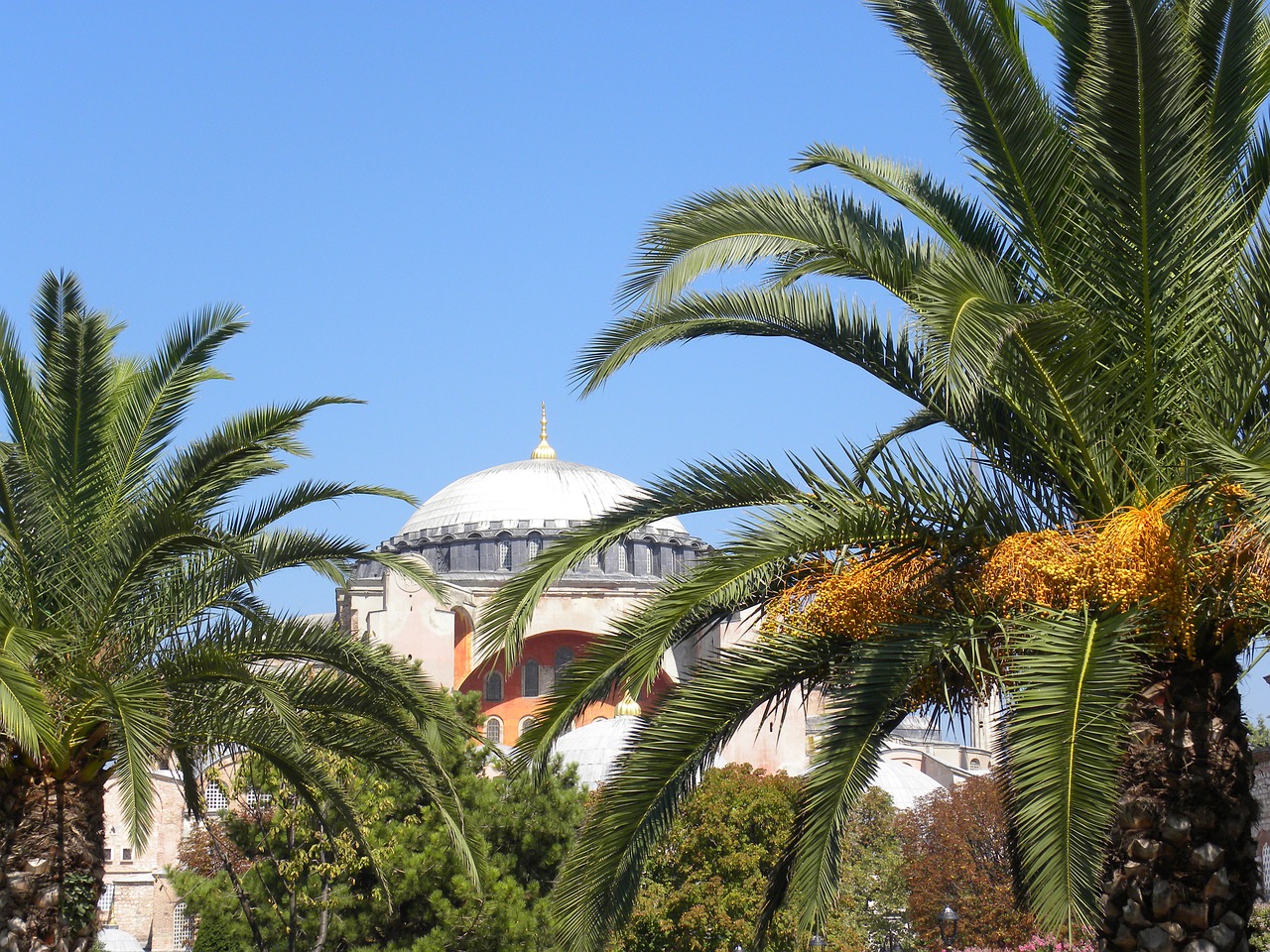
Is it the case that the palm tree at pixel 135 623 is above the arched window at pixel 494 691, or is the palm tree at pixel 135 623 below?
below

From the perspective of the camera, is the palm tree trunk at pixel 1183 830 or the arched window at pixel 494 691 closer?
the palm tree trunk at pixel 1183 830

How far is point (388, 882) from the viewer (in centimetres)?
1983

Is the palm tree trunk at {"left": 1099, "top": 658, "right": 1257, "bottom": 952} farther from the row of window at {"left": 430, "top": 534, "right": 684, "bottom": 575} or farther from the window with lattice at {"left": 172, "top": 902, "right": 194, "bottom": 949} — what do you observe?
the window with lattice at {"left": 172, "top": 902, "right": 194, "bottom": 949}

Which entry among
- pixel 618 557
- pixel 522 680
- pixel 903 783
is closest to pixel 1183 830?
pixel 522 680

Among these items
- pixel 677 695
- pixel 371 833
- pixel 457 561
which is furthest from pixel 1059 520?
pixel 457 561

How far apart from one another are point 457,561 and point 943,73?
41.1 metres

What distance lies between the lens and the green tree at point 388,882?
2002cm

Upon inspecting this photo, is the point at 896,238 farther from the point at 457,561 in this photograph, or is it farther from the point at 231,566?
the point at 457,561

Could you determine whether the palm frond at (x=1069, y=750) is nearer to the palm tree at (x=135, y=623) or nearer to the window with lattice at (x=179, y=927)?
the palm tree at (x=135, y=623)

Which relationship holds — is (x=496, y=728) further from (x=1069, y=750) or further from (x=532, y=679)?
(x=1069, y=750)

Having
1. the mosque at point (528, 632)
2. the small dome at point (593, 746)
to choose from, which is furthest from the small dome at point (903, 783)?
the small dome at point (593, 746)

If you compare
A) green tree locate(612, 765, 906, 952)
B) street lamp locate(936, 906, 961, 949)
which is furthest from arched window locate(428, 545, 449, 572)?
street lamp locate(936, 906, 961, 949)

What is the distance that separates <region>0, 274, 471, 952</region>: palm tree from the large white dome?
124 ft

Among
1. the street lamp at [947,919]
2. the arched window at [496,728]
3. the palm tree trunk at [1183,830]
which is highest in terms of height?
the arched window at [496,728]
